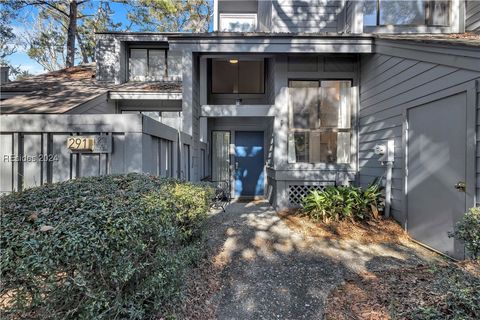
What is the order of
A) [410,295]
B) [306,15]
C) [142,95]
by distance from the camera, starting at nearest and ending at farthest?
1. [410,295]
2. [306,15]
3. [142,95]

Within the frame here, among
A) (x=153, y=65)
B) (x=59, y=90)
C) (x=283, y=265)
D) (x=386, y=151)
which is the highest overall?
(x=153, y=65)

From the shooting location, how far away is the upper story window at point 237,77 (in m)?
10.6

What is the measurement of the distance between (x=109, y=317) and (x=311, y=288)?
7.55 feet

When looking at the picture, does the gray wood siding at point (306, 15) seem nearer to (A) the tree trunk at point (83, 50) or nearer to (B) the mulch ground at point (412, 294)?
(B) the mulch ground at point (412, 294)

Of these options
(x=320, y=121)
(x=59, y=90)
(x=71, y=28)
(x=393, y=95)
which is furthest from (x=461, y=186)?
(x=71, y=28)

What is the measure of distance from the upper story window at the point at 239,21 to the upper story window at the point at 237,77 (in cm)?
220

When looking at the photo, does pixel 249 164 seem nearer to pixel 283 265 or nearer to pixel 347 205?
pixel 347 205

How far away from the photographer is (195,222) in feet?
10.7

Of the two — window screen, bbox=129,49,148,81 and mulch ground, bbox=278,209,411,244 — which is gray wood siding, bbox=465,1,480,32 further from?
window screen, bbox=129,49,148,81

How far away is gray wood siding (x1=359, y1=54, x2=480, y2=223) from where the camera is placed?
4449 mm

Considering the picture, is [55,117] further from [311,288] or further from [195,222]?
[311,288]

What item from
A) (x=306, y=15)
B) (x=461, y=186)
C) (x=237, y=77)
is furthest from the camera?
(x=237, y=77)

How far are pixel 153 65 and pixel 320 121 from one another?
275 inches

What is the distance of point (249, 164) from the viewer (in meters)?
10.5
